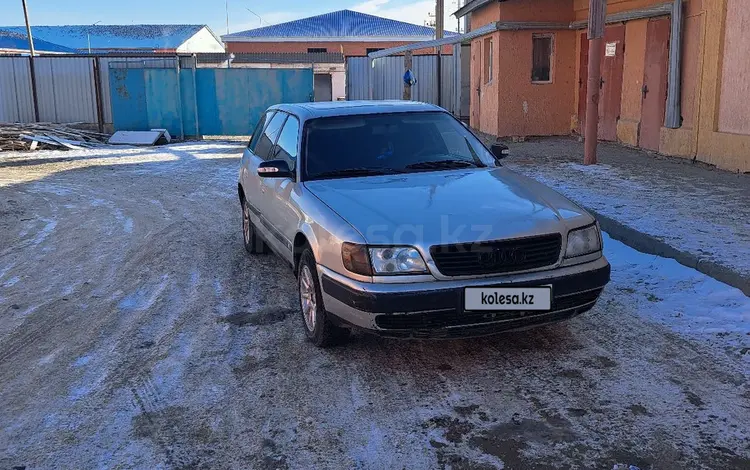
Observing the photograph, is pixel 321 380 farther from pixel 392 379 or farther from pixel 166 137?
pixel 166 137

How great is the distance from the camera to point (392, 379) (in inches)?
160

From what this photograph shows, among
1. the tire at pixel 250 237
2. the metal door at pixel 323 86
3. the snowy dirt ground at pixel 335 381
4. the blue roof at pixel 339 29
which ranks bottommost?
the snowy dirt ground at pixel 335 381

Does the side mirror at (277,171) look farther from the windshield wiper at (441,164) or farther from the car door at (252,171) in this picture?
the car door at (252,171)

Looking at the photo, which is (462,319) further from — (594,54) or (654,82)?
(654,82)

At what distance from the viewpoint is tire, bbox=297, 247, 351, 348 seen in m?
4.39

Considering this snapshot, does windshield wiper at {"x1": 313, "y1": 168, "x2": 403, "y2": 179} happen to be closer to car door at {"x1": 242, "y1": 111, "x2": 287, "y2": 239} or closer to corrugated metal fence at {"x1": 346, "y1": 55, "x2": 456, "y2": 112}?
car door at {"x1": 242, "y1": 111, "x2": 287, "y2": 239}

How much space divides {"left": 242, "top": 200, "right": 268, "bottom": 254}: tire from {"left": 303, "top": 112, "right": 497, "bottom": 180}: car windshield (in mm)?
1723

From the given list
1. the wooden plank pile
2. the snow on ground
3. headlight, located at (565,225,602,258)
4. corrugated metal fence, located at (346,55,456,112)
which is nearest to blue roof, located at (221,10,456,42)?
corrugated metal fence, located at (346,55,456,112)

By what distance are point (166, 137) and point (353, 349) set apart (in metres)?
17.1

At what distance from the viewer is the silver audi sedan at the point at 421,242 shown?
3.89 meters

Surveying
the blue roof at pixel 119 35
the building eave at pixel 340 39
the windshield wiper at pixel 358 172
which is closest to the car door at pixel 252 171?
the windshield wiper at pixel 358 172

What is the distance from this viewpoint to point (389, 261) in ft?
12.9

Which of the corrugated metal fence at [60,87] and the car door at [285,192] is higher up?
the corrugated metal fence at [60,87]

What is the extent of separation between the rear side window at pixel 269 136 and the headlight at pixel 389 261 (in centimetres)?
263
